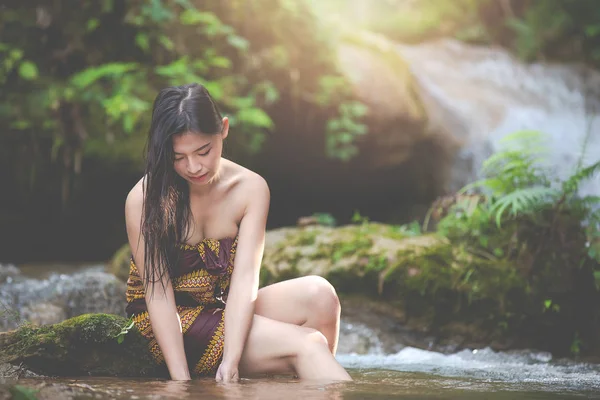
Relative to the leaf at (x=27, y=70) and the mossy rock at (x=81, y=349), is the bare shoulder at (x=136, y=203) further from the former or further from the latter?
the leaf at (x=27, y=70)

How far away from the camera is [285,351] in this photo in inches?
122

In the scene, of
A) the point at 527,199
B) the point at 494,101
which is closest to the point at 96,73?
the point at 527,199

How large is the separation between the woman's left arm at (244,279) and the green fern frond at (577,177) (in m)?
2.52

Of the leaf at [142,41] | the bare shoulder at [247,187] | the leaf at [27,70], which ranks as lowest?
the bare shoulder at [247,187]

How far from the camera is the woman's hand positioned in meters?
2.97

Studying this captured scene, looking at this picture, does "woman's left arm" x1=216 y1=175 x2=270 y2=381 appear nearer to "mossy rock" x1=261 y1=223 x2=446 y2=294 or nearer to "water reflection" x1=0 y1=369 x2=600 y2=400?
"water reflection" x1=0 y1=369 x2=600 y2=400

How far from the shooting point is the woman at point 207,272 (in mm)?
3021

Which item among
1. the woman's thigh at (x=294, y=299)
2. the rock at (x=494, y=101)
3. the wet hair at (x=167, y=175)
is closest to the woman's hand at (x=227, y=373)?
the woman's thigh at (x=294, y=299)

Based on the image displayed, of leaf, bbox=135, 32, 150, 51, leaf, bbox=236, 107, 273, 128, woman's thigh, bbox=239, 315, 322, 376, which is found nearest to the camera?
woman's thigh, bbox=239, 315, 322, 376

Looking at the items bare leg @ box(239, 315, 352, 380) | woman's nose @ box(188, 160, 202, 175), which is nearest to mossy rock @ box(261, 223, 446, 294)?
bare leg @ box(239, 315, 352, 380)

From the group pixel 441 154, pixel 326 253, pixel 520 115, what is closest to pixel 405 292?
pixel 326 253

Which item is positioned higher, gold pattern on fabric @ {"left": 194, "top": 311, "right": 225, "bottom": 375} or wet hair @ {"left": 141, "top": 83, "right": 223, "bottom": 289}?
wet hair @ {"left": 141, "top": 83, "right": 223, "bottom": 289}

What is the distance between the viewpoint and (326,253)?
5703 mm

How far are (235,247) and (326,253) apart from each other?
2453 millimetres
